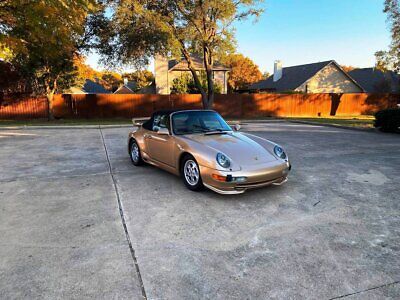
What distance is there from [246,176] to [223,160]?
419 millimetres

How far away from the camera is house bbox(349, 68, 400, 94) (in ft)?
118

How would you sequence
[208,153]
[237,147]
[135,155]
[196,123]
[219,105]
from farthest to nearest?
[219,105]
[135,155]
[196,123]
[237,147]
[208,153]

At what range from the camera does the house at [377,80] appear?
118 feet

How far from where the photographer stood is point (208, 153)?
4.64 metres

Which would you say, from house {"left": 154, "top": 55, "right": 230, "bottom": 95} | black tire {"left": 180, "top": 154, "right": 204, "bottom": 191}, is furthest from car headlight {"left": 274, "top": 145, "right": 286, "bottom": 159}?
house {"left": 154, "top": 55, "right": 230, "bottom": 95}

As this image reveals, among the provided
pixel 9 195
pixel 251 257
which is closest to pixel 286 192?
pixel 251 257

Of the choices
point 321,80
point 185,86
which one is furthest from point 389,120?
point 321,80

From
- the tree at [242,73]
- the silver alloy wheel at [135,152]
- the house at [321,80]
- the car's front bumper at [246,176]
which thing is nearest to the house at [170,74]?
the house at [321,80]

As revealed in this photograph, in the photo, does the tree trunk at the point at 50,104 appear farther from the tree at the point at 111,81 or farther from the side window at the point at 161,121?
the tree at the point at 111,81

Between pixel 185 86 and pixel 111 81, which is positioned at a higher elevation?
pixel 111 81

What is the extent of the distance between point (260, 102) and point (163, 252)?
22.9m

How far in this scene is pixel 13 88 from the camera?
70.8 feet

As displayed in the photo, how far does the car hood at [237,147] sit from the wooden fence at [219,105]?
1779cm

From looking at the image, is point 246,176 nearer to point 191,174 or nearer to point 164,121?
point 191,174
